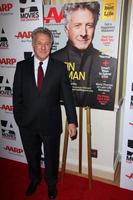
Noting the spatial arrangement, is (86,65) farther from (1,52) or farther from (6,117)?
Answer: (6,117)

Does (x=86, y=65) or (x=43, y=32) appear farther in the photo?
(x=86, y=65)

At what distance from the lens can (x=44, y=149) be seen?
2373mm

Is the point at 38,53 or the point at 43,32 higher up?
the point at 43,32

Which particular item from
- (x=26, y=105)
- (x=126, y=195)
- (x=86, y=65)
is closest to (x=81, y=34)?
(x=86, y=65)

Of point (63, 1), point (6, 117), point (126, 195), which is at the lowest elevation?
point (126, 195)

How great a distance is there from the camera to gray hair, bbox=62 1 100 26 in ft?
7.67

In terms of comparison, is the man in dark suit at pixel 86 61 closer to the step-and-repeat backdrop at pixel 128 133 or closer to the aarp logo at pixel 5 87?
the step-and-repeat backdrop at pixel 128 133

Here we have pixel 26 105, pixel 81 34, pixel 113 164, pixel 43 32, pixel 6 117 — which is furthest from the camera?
pixel 6 117

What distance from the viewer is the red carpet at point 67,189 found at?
8.43 ft

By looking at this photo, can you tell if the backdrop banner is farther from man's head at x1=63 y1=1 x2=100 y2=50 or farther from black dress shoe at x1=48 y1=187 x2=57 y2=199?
black dress shoe at x1=48 y1=187 x2=57 y2=199

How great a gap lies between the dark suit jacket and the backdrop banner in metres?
0.58

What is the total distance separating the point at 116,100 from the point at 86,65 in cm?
51

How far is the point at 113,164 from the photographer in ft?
9.41

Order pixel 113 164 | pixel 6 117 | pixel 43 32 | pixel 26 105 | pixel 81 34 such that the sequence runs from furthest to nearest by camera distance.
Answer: pixel 6 117
pixel 113 164
pixel 81 34
pixel 26 105
pixel 43 32
